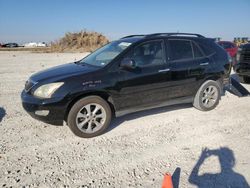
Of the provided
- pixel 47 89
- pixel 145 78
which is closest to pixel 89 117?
pixel 47 89

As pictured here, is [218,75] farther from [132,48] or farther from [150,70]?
[132,48]

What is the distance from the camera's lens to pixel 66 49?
39.1m

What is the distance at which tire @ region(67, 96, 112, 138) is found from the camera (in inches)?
170

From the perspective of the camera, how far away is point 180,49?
5.46 meters

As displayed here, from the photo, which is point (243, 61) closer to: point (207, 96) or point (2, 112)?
point (207, 96)

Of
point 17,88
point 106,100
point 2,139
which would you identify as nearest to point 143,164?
point 106,100

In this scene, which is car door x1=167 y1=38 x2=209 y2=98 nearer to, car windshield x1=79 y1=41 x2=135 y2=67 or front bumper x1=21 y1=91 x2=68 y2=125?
car windshield x1=79 y1=41 x2=135 y2=67

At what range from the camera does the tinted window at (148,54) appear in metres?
4.91

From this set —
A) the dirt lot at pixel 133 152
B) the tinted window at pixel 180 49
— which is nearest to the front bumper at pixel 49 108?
the dirt lot at pixel 133 152

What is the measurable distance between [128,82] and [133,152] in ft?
4.53

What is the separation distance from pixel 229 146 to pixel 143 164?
1579 millimetres

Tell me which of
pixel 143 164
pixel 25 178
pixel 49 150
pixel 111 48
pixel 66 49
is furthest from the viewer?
pixel 66 49

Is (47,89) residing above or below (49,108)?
above

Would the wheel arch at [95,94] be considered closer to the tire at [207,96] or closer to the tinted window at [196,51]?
the tire at [207,96]
